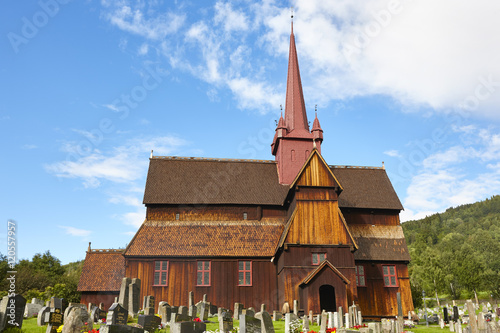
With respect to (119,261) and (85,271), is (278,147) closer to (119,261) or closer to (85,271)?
(119,261)

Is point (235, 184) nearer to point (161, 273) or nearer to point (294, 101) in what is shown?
point (161, 273)

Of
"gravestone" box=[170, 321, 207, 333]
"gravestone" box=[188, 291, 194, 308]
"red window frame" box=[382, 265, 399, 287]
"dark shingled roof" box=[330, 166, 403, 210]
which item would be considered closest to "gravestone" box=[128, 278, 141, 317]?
"gravestone" box=[188, 291, 194, 308]

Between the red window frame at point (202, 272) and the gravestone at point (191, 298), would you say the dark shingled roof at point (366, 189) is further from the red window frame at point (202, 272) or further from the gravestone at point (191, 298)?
the gravestone at point (191, 298)

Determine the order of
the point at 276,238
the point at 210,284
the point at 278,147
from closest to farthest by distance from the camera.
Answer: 1. the point at 210,284
2. the point at 276,238
3. the point at 278,147

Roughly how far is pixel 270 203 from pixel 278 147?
6.68m

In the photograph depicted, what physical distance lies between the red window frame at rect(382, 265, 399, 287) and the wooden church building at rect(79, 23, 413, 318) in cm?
7

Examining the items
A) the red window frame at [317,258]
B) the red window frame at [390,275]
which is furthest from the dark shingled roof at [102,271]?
the red window frame at [390,275]

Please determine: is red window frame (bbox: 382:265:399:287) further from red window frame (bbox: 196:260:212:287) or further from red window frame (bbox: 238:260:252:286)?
red window frame (bbox: 196:260:212:287)

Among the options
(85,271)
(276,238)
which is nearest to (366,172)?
(276,238)

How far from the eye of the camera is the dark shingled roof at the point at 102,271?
29719 millimetres

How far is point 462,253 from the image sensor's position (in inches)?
2911

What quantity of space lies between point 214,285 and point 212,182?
887 centimetres

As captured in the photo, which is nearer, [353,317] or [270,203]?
[353,317]

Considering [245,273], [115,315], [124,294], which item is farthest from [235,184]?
[115,315]
